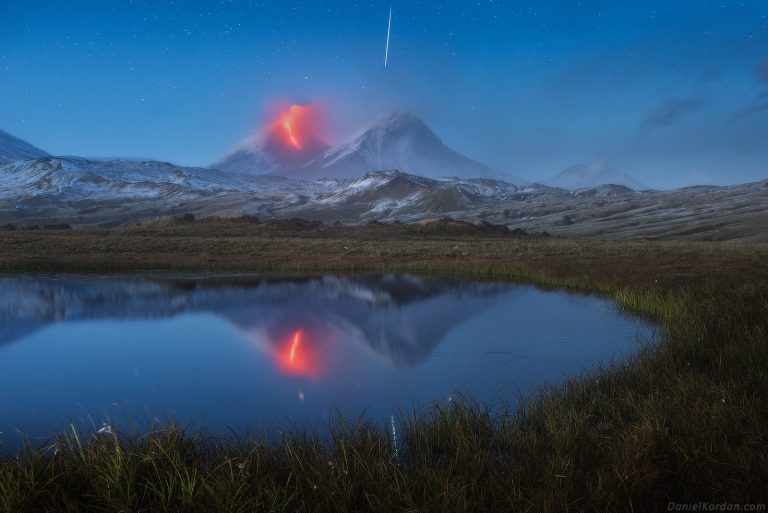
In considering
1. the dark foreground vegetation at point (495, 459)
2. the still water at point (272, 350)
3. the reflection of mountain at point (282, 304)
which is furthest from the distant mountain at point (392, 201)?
the dark foreground vegetation at point (495, 459)

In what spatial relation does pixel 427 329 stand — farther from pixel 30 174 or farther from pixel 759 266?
pixel 30 174

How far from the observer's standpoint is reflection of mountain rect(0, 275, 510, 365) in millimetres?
15383

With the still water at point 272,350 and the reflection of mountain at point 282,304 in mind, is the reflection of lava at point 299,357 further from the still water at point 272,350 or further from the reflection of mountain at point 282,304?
the reflection of mountain at point 282,304

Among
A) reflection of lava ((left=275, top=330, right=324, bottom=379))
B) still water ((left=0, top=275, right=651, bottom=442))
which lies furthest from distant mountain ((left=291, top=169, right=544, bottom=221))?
reflection of lava ((left=275, top=330, right=324, bottom=379))

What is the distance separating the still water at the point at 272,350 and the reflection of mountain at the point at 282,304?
8 centimetres

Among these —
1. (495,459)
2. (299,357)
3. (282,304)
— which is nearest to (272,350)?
(299,357)

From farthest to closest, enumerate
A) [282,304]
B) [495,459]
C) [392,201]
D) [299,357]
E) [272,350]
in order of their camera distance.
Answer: [392,201], [282,304], [272,350], [299,357], [495,459]

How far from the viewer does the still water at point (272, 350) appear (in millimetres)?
8672

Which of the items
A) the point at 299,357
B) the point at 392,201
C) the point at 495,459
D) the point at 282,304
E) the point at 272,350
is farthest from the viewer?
the point at 392,201

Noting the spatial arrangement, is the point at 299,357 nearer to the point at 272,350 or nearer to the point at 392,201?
the point at 272,350

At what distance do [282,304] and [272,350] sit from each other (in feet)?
24.4

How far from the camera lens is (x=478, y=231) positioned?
70312mm

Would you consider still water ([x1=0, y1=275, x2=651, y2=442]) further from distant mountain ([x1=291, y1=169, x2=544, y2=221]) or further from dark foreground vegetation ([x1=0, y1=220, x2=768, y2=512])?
distant mountain ([x1=291, y1=169, x2=544, y2=221])

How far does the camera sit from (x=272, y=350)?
42.4 ft
